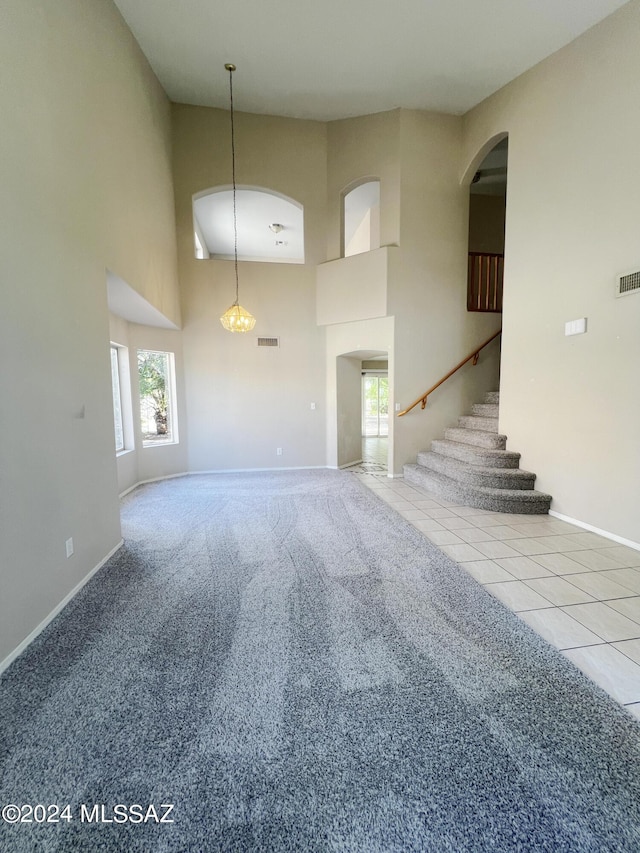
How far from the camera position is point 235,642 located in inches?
82.7

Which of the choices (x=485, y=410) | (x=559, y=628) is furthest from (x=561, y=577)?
(x=485, y=410)

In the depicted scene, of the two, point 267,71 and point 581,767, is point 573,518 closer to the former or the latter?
point 581,767

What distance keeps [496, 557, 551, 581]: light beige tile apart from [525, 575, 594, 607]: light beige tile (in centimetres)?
6

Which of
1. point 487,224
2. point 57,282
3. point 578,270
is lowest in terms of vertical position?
point 57,282

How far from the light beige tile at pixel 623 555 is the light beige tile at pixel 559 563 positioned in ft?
1.19

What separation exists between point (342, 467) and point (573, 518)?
377 centimetres

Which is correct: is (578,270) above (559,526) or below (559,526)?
above

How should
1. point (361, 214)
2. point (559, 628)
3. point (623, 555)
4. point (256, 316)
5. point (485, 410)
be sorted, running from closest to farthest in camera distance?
point (559, 628) → point (623, 555) → point (485, 410) → point (256, 316) → point (361, 214)

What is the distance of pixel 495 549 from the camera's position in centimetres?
325

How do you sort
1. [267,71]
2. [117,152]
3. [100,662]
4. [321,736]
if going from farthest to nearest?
[267,71], [117,152], [100,662], [321,736]

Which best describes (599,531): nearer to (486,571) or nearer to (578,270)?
(486,571)

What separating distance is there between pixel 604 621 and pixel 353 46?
Result: 6325 mm

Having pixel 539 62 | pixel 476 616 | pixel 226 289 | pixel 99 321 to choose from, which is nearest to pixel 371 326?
pixel 226 289

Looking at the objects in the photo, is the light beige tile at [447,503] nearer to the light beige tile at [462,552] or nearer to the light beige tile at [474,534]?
the light beige tile at [474,534]
